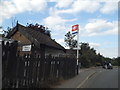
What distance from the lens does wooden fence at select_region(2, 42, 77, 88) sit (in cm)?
839

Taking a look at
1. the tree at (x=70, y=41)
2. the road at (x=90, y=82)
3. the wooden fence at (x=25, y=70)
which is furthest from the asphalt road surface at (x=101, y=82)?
the tree at (x=70, y=41)

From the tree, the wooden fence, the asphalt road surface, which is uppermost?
the tree

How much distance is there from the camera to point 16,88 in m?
8.96

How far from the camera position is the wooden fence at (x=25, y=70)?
839cm

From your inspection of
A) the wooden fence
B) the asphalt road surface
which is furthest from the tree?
the wooden fence

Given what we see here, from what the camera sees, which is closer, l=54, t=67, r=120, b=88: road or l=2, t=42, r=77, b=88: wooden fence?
l=2, t=42, r=77, b=88: wooden fence

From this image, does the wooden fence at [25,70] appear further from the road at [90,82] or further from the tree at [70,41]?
the tree at [70,41]

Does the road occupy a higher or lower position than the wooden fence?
lower

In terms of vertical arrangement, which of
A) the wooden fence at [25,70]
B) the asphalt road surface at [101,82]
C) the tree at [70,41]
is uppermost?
the tree at [70,41]

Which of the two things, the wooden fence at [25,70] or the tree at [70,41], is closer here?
the wooden fence at [25,70]

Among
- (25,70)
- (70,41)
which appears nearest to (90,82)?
(25,70)

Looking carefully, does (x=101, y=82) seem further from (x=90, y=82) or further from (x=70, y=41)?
(x=70, y=41)

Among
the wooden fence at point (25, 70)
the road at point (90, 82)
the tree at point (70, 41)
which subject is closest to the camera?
the wooden fence at point (25, 70)

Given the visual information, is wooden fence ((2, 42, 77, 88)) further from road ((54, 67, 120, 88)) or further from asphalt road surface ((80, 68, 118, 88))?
asphalt road surface ((80, 68, 118, 88))
